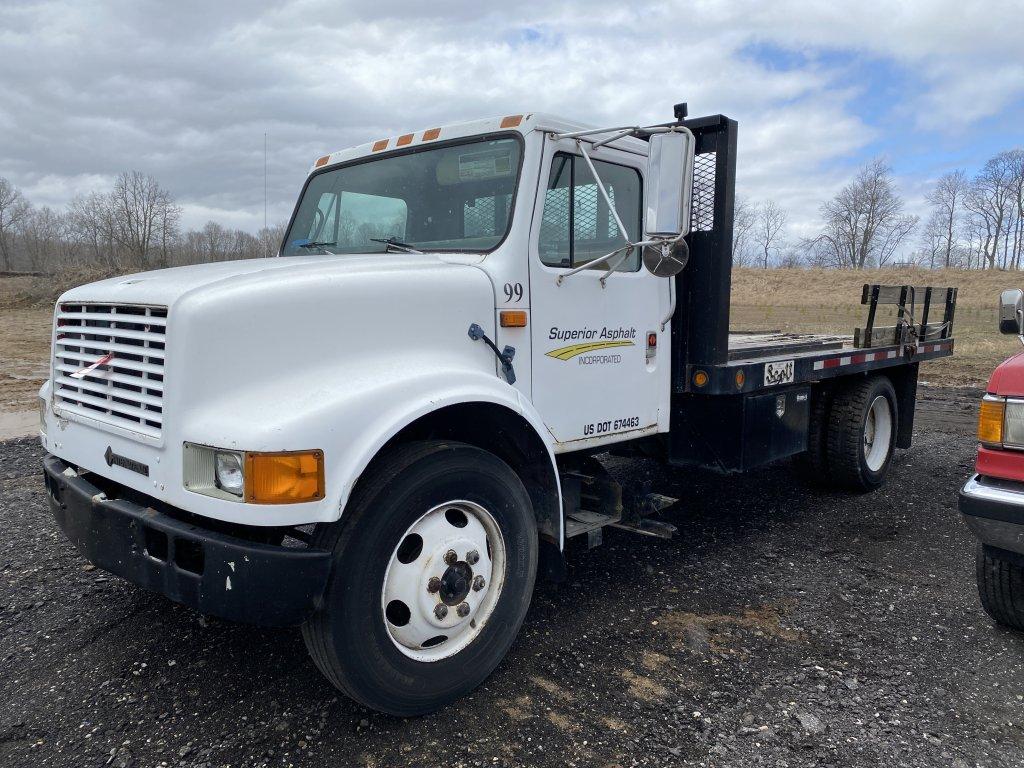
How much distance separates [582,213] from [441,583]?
1.84 meters

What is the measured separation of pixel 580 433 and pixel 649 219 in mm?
1056

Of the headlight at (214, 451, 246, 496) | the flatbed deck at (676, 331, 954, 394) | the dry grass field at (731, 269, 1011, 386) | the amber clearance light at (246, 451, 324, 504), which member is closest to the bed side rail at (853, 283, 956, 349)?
the flatbed deck at (676, 331, 954, 394)

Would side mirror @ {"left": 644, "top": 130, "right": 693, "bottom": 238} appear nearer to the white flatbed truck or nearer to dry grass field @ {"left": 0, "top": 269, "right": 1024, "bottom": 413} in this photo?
the white flatbed truck

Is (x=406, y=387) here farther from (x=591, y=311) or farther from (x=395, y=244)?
(x=591, y=311)

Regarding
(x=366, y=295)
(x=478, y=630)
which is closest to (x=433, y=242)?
(x=366, y=295)

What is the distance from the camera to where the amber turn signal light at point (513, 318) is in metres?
3.17

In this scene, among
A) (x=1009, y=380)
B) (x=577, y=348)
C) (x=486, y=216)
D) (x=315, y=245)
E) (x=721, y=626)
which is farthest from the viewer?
(x=315, y=245)

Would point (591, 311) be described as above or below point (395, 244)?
below

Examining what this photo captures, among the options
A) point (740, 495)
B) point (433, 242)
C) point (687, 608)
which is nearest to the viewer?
point (433, 242)

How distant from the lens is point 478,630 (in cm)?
292

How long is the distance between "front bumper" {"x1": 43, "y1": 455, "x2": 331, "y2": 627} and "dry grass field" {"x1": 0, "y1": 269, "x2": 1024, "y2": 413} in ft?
18.7

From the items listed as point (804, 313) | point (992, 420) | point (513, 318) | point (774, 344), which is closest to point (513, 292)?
point (513, 318)

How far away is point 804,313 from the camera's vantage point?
114ft

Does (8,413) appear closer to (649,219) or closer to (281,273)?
(281,273)
